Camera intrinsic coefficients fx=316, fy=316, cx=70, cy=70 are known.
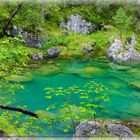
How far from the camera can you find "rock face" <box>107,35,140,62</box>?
3019cm

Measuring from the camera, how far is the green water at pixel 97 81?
16328 millimetres

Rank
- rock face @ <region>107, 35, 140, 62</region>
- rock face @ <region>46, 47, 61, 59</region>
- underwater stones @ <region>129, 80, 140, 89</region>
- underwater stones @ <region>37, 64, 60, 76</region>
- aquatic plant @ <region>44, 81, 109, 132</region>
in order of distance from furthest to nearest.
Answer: rock face @ <region>107, 35, 140, 62</region>
rock face @ <region>46, 47, 61, 59</region>
underwater stones @ <region>37, 64, 60, 76</region>
underwater stones @ <region>129, 80, 140, 89</region>
aquatic plant @ <region>44, 81, 109, 132</region>

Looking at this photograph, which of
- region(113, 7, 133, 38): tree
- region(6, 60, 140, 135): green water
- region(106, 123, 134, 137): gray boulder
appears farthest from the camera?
region(113, 7, 133, 38): tree

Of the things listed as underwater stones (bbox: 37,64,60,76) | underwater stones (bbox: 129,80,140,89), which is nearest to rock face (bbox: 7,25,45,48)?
underwater stones (bbox: 37,64,60,76)

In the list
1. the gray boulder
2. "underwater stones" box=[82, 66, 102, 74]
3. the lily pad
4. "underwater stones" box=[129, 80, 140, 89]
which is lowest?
"underwater stones" box=[82, 66, 102, 74]

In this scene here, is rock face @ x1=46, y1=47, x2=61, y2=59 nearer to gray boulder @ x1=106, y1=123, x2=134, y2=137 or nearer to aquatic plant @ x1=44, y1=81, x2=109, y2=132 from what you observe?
aquatic plant @ x1=44, y1=81, x2=109, y2=132

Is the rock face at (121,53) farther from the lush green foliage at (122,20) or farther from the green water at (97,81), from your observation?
the lush green foliage at (122,20)

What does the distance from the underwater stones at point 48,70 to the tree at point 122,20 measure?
38.2ft

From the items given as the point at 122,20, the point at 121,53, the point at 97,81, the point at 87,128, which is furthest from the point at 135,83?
the point at 122,20

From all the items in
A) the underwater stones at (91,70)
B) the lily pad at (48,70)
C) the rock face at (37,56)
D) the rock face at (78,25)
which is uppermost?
the rock face at (78,25)

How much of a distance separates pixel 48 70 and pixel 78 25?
13845mm

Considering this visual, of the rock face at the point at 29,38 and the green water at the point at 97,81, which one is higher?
the rock face at the point at 29,38

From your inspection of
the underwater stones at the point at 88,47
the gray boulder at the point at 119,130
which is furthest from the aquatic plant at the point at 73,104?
the underwater stones at the point at 88,47

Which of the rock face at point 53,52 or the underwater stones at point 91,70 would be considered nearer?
the underwater stones at point 91,70
